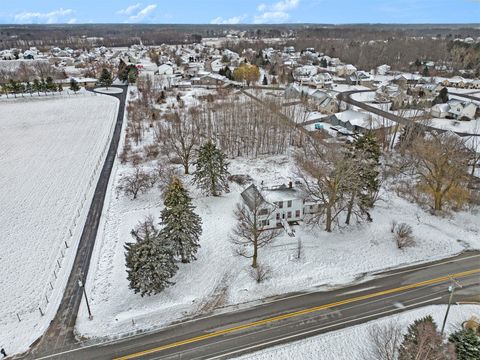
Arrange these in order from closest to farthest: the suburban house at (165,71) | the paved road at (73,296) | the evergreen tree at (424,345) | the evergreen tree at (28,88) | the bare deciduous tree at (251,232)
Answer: the evergreen tree at (424,345)
the paved road at (73,296)
the bare deciduous tree at (251,232)
the evergreen tree at (28,88)
the suburban house at (165,71)

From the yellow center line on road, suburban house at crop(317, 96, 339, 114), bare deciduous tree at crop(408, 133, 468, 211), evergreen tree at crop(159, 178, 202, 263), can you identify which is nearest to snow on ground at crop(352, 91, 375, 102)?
suburban house at crop(317, 96, 339, 114)

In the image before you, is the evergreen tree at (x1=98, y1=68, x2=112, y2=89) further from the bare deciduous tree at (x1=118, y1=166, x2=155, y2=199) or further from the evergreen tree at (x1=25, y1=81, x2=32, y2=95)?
the bare deciduous tree at (x1=118, y1=166, x2=155, y2=199)

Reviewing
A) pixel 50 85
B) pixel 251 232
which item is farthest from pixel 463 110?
pixel 50 85

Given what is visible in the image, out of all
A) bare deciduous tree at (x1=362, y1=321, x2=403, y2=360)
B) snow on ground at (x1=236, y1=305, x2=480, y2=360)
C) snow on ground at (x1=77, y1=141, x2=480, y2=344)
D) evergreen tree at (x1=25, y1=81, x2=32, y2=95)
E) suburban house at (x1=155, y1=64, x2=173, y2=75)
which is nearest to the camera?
bare deciduous tree at (x1=362, y1=321, x2=403, y2=360)

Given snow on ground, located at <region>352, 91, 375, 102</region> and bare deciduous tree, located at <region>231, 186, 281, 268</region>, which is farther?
snow on ground, located at <region>352, 91, 375, 102</region>

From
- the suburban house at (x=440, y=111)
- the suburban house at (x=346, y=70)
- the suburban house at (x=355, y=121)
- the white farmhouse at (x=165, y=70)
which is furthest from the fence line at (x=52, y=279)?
the suburban house at (x=346, y=70)

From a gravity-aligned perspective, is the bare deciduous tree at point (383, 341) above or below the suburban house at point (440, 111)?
below

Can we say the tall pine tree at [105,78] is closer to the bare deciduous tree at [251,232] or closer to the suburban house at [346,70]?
the suburban house at [346,70]
